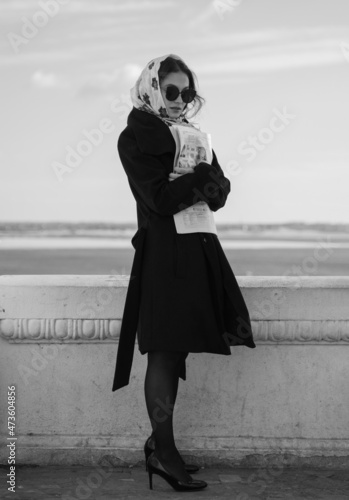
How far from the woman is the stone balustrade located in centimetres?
35

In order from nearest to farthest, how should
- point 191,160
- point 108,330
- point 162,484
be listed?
point 191,160 < point 162,484 < point 108,330

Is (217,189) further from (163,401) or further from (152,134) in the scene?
(163,401)

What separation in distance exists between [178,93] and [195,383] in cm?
126

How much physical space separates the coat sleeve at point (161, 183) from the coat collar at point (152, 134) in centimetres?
3

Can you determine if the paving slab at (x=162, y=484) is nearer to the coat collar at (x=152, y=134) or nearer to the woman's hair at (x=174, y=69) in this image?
the coat collar at (x=152, y=134)

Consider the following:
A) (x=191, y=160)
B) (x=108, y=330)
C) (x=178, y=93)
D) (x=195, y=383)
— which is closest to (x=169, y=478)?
(x=195, y=383)

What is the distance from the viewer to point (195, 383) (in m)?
3.85

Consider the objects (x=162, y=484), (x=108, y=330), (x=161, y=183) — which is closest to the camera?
(x=161, y=183)

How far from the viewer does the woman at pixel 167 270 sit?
339 centimetres

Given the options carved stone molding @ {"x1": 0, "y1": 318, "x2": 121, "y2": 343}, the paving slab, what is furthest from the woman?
carved stone molding @ {"x1": 0, "y1": 318, "x2": 121, "y2": 343}

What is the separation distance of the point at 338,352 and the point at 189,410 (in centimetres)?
70

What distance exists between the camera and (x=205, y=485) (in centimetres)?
348

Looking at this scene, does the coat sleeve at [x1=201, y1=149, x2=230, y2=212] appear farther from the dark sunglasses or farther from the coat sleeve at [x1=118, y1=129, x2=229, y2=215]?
the dark sunglasses

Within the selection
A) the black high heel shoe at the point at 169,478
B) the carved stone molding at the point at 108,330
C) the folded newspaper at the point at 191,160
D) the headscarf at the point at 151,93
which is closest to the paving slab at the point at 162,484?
the black high heel shoe at the point at 169,478
